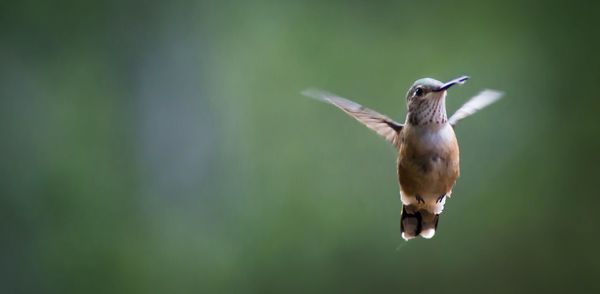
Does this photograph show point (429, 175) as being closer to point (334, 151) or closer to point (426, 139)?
point (426, 139)

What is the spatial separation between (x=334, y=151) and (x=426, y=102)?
3.95 ft

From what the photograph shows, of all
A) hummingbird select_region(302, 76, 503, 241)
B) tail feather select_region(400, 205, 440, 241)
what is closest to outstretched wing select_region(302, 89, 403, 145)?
hummingbird select_region(302, 76, 503, 241)

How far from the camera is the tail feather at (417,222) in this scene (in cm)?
105

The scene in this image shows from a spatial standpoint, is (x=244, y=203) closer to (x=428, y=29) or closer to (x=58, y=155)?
(x=58, y=155)

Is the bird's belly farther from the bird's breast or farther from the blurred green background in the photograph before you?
the blurred green background

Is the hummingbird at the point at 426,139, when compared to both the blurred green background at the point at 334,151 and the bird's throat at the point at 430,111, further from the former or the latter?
the blurred green background at the point at 334,151

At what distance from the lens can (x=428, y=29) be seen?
2084 millimetres

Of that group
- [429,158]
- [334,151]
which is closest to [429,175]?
[429,158]

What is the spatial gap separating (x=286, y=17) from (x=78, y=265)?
0.91 meters

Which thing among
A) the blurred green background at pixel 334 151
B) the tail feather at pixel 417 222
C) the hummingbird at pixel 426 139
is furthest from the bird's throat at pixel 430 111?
the blurred green background at pixel 334 151

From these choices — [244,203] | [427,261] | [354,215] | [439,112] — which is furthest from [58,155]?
[439,112]

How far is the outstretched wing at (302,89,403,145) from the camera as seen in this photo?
0.85 metres

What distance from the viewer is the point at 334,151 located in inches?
82.4

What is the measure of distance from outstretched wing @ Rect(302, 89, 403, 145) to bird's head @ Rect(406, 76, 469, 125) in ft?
0.15
